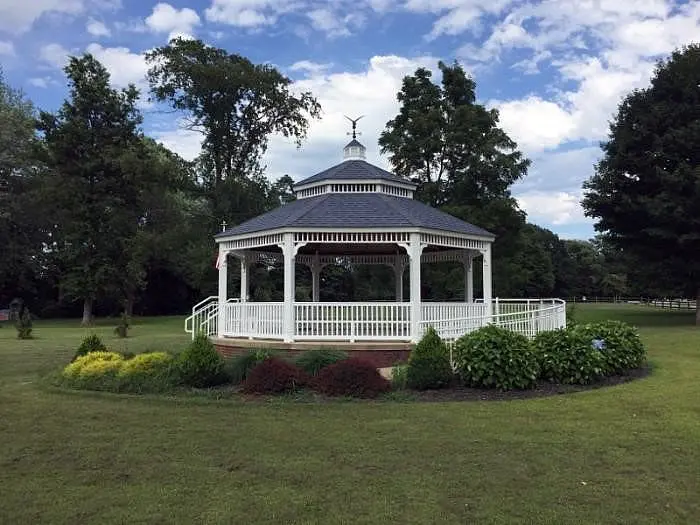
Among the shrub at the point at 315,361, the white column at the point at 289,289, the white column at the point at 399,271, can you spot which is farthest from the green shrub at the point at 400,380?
the white column at the point at 399,271

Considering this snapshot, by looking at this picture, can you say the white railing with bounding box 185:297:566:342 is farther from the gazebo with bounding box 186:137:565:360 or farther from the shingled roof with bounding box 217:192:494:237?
the shingled roof with bounding box 217:192:494:237

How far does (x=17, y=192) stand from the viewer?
135ft

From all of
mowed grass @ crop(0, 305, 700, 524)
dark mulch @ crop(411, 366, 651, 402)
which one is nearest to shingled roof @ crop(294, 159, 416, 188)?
dark mulch @ crop(411, 366, 651, 402)

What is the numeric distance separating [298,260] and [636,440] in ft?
45.3

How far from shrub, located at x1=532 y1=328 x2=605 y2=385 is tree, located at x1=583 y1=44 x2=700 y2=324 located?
54.1 ft

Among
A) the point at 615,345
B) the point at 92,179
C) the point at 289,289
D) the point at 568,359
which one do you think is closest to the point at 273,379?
the point at 289,289

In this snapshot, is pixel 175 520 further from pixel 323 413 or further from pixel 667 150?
pixel 667 150

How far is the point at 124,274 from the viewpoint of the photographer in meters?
38.6

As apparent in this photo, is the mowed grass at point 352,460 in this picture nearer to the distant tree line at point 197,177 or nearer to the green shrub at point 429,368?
the green shrub at point 429,368

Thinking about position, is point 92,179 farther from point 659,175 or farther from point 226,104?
point 659,175

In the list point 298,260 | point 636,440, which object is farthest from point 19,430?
point 298,260

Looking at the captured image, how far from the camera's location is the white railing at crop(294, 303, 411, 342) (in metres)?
13.0

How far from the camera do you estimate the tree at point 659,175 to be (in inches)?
978

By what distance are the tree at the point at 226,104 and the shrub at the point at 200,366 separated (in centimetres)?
2321
